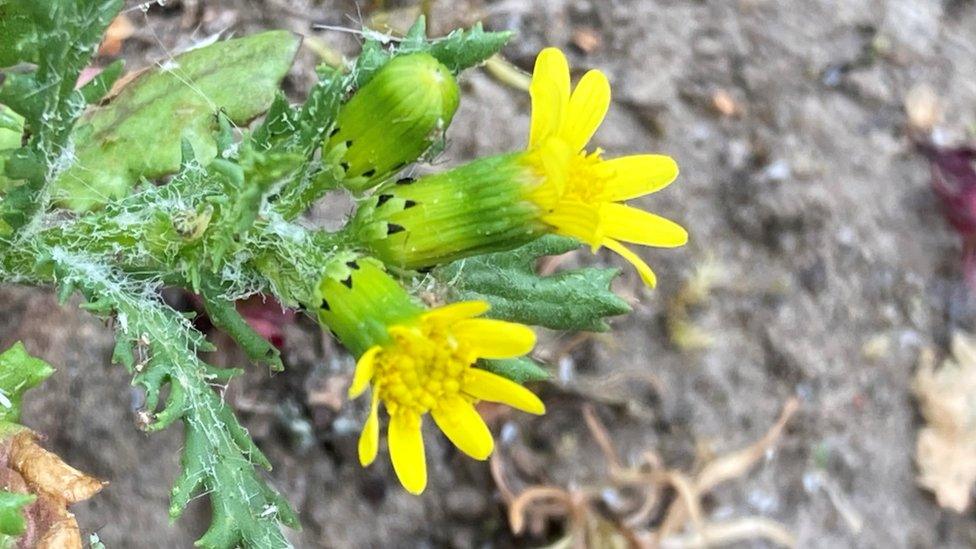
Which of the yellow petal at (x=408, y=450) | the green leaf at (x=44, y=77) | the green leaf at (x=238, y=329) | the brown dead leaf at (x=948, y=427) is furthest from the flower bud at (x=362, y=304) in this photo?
the brown dead leaf at (x=948, y=427)

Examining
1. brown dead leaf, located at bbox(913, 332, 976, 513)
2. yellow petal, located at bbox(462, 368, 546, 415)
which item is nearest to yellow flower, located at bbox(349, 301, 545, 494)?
yellow petal, located at bbox(462, 368, 546, 415)

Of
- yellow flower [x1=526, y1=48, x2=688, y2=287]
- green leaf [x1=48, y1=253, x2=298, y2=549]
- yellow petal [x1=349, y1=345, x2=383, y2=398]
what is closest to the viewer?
yellow petal [x1=349, y1=345, x2=383, y2=398]

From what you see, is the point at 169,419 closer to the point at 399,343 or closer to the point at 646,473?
the point at 399,343

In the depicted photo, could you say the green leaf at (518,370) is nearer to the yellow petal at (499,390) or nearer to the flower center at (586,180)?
the yellow petal at (499,390)

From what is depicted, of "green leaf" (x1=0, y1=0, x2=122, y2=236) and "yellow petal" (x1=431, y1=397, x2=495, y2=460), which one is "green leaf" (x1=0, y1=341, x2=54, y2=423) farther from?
"yellow petal" (x1=431, y1=397, x2=495, y2=460)

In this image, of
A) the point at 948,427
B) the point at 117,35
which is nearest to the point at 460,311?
the point at 117,35

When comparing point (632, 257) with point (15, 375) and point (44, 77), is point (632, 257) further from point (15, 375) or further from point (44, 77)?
point (15, 375)

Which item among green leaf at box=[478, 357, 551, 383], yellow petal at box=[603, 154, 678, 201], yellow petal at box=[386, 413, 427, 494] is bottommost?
green leaf at box=[478, 357, 551, 383]

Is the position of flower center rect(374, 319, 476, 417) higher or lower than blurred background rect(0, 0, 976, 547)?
higher
